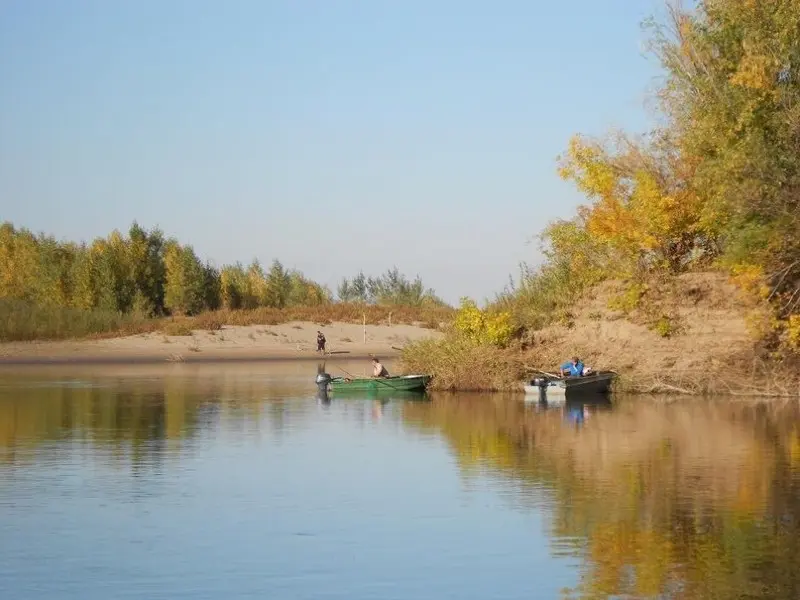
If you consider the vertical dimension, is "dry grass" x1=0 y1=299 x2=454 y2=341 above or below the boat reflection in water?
above

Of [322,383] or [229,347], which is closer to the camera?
[322,383]

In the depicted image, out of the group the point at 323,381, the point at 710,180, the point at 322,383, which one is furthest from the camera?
the point at 322,383

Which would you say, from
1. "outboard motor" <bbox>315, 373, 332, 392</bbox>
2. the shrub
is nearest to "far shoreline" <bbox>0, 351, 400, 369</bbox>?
"outboard motor" <bbox>315, 373, 332, 392</bbox>

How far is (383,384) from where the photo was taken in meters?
49.4

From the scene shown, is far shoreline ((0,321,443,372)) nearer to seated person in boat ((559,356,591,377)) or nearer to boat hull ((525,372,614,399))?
seated person in boat ((559,356,591,377))

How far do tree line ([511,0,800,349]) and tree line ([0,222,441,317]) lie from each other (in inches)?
1876

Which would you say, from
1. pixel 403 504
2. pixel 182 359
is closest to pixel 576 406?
pixel 403 504

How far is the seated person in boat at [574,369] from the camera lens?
4578 cm

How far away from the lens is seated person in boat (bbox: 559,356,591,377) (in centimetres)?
4578

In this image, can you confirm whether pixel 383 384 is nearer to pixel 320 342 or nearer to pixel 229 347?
pixel 320 342

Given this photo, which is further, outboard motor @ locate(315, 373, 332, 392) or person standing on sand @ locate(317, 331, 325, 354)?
person standing on sand @ locate(317, 331, 325, 354)

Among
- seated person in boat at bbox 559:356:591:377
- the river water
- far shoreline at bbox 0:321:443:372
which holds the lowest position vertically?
the river water

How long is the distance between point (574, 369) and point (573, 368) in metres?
0.07

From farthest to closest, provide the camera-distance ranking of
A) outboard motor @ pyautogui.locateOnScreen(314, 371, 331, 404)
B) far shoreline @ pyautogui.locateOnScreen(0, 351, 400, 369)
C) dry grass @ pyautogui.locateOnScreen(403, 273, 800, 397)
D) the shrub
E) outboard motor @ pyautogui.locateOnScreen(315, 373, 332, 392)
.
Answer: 1. far shoreline @ pyautogui.locateOnScreen(0, 351, 400, 369)
2. outboard motor @ pyautogui.locateOnScreen(315, 373, 332, 392)
3. outboard motor @ pyautogui.locateOnScreen(314, 371, 331, 404)
4. the shrub
5. dry grass @ pyautogui.locateOnScreen(403, 273, 800, 397)
